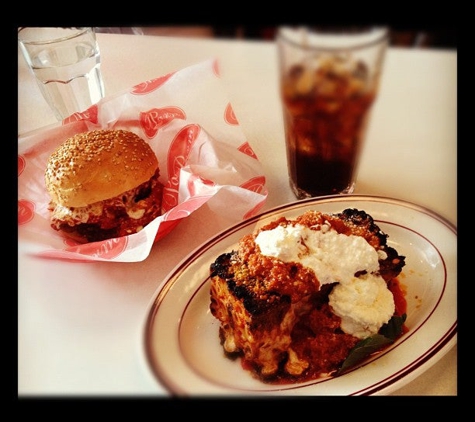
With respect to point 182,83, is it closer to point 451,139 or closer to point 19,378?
point 451,139

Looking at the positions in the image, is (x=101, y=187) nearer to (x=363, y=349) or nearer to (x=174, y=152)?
(x=174, y=152)

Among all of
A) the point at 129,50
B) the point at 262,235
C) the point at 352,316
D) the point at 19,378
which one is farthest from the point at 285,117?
the point at 129,50

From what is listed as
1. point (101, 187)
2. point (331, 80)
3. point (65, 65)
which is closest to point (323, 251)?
point (331, 80)

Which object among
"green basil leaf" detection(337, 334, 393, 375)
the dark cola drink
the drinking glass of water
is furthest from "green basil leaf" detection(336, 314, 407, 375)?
the drinking glass of water

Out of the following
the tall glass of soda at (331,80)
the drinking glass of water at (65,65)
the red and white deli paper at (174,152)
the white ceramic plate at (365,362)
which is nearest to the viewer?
the tall glass of soda at (331,80)

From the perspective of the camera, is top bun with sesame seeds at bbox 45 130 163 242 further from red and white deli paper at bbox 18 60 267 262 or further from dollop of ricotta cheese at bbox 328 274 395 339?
dollop of ricotta cheese at bbox 328 274 395 339

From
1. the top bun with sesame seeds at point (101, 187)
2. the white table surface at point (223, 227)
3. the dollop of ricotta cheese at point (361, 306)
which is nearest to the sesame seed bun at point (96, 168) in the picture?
the top bun with sesame seeds at point (101, 187)

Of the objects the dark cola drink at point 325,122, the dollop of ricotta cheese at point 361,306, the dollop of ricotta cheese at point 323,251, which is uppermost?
the dark cola drink at point 325,122

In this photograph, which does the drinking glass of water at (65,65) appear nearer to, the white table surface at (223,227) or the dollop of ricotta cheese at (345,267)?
the white table surface at (223,227)
